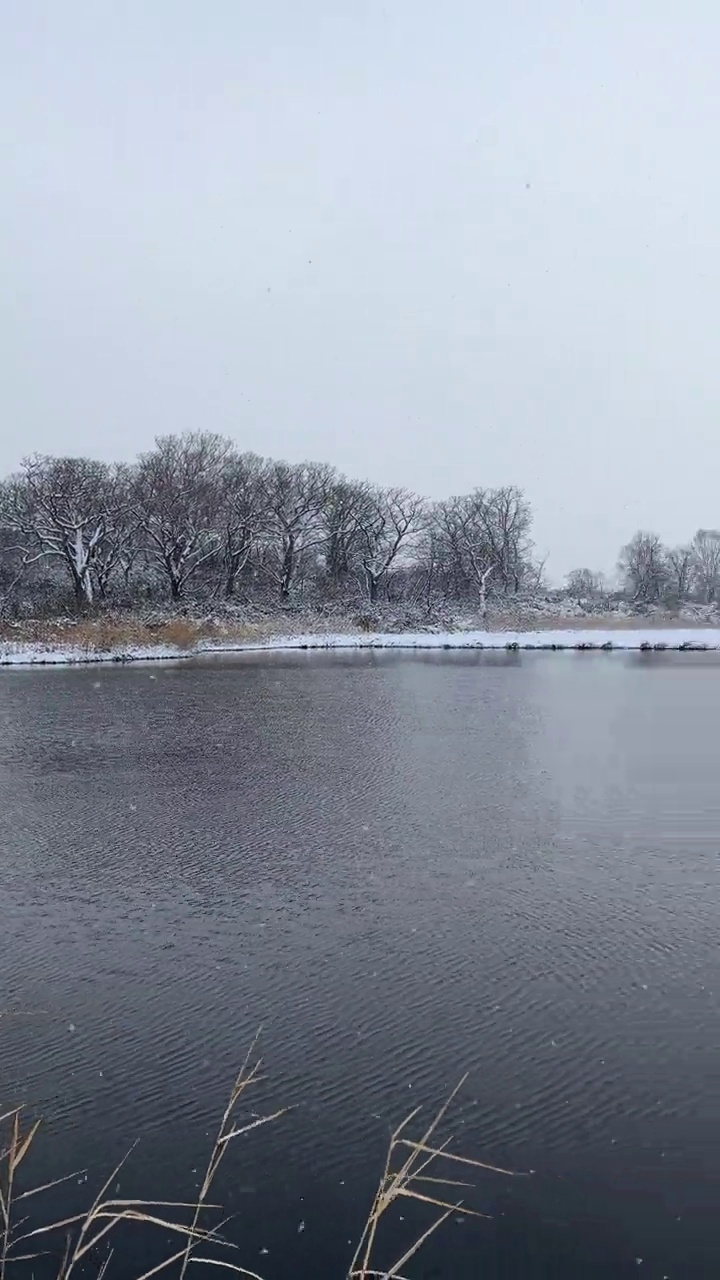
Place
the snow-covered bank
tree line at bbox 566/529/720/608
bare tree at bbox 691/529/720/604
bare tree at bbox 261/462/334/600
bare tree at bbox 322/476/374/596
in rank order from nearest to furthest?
the snow-covered bank < bare tree at bbox 261/462/334/600 < bare tree at bbox 322/476/374/596 < tree line at bbox 566/529/720/608 < bare tree at bbox 691/529/720/604

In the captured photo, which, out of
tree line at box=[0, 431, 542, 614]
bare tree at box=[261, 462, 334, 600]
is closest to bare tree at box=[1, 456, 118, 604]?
tree line at box=[0, 431, 542, 614]

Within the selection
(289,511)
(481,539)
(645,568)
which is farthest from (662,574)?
(289,511)

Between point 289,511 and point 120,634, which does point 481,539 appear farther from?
point 120,634

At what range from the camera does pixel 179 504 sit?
53.9 metres

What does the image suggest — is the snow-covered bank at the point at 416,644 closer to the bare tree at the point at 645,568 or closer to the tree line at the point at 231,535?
the tree line at the point at 231,535

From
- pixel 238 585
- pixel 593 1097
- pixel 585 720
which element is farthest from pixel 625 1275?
pixel 238 585

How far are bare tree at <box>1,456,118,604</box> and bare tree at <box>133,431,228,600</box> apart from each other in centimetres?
226

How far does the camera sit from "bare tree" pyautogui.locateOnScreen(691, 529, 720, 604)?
99.3 metres

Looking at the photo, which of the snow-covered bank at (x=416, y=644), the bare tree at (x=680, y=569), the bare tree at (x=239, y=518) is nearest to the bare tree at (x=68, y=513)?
the bare tree at (x=239, y=518)

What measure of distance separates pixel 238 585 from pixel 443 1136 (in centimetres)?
5712

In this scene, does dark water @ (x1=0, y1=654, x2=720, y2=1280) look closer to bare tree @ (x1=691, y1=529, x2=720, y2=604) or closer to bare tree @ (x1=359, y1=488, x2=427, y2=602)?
bare tree @ (x1=359, y1=488, x2=427, y2=602)

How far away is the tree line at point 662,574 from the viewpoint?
83.1m

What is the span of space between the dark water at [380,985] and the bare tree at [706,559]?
91.8 metres

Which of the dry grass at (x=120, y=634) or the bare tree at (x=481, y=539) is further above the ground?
the bare tree at (x=481, y=539)
